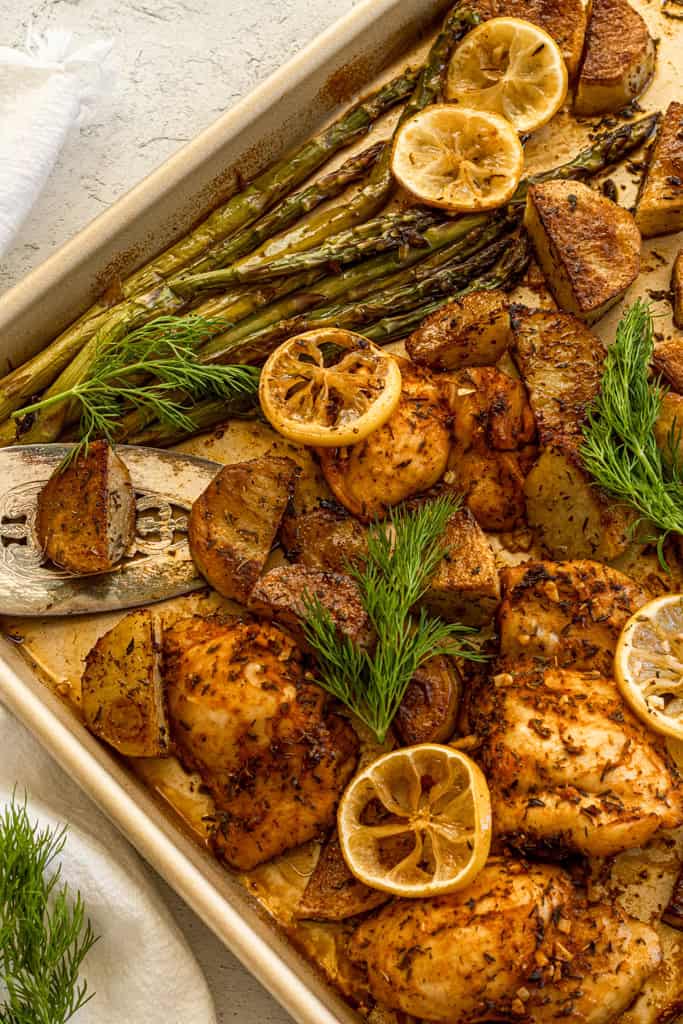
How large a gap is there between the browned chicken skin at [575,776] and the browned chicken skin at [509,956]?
6.8 inches

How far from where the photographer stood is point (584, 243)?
4.96m

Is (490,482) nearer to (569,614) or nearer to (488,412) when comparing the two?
(488,412)

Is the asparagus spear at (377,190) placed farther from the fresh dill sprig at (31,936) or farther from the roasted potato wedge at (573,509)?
the fresh dill sprig at (31,936)

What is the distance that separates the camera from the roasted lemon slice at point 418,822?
4.00 metres

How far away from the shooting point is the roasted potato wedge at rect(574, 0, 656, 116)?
529 cm

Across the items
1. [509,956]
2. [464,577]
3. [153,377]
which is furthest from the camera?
[153,377]

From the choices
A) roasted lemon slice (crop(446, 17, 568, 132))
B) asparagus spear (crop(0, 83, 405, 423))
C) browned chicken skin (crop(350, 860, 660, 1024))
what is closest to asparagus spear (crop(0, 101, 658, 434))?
asparagus spear (crop(0, 83, 405, 423))

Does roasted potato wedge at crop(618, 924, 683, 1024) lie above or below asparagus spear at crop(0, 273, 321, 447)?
below

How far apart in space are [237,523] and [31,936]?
1.73 meters

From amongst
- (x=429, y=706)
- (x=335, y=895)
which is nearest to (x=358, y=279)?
(x=429, y=706)

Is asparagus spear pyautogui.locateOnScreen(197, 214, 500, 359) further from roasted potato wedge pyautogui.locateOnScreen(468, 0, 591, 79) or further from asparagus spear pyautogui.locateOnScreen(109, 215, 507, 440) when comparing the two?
roasted potato wedge pyautogui.locateOnScreen(468, 0, 591, 79)

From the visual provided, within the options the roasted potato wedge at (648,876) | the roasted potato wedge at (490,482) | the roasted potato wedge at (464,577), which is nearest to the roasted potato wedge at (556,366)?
the roasted potato wedge at (490,482)

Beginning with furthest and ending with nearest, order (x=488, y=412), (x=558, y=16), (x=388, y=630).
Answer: (x=558, y=16)
(x=488, y=412)
(x=388, y=630)

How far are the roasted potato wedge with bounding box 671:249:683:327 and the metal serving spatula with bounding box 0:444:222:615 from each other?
2.12 meters
